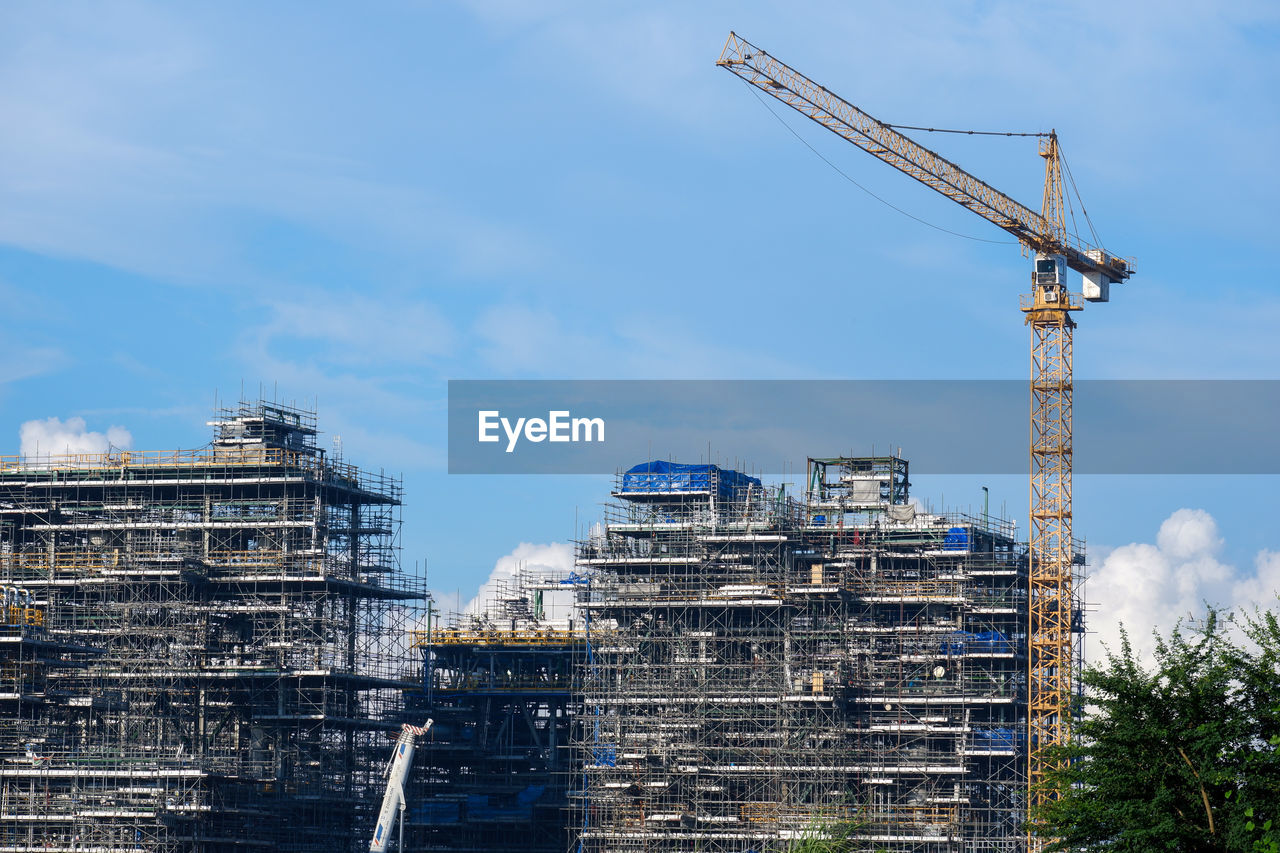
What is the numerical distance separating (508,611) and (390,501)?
2031cm

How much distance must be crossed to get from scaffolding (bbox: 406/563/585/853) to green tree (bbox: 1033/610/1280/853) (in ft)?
305

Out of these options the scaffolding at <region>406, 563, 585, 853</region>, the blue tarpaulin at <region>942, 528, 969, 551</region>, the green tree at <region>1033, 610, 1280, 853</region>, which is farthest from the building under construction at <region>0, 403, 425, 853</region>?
the green tree at <region>1033, 610, 1280, 853</region>

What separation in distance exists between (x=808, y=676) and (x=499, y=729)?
4134 cm

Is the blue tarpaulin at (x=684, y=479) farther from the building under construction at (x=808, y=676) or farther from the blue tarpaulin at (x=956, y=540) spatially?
the blue tarpaulin at (x=956, y=540)

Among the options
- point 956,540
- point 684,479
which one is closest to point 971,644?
point 956,540

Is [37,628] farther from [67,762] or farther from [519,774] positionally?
[519,774]

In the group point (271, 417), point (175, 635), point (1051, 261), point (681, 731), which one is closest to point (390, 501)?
Result: point (271, 417)

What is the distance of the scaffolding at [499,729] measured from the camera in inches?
6590

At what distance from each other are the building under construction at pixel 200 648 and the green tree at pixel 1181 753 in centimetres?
8371

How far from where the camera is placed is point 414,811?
534ft

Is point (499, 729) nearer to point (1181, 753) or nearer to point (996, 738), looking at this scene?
point (996, 738)

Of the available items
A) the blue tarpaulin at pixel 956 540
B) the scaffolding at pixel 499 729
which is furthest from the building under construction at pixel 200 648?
the blue tarpaulin at pixel 956 540

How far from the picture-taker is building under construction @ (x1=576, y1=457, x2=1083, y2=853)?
5615 inches

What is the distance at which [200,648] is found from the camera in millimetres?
153875
